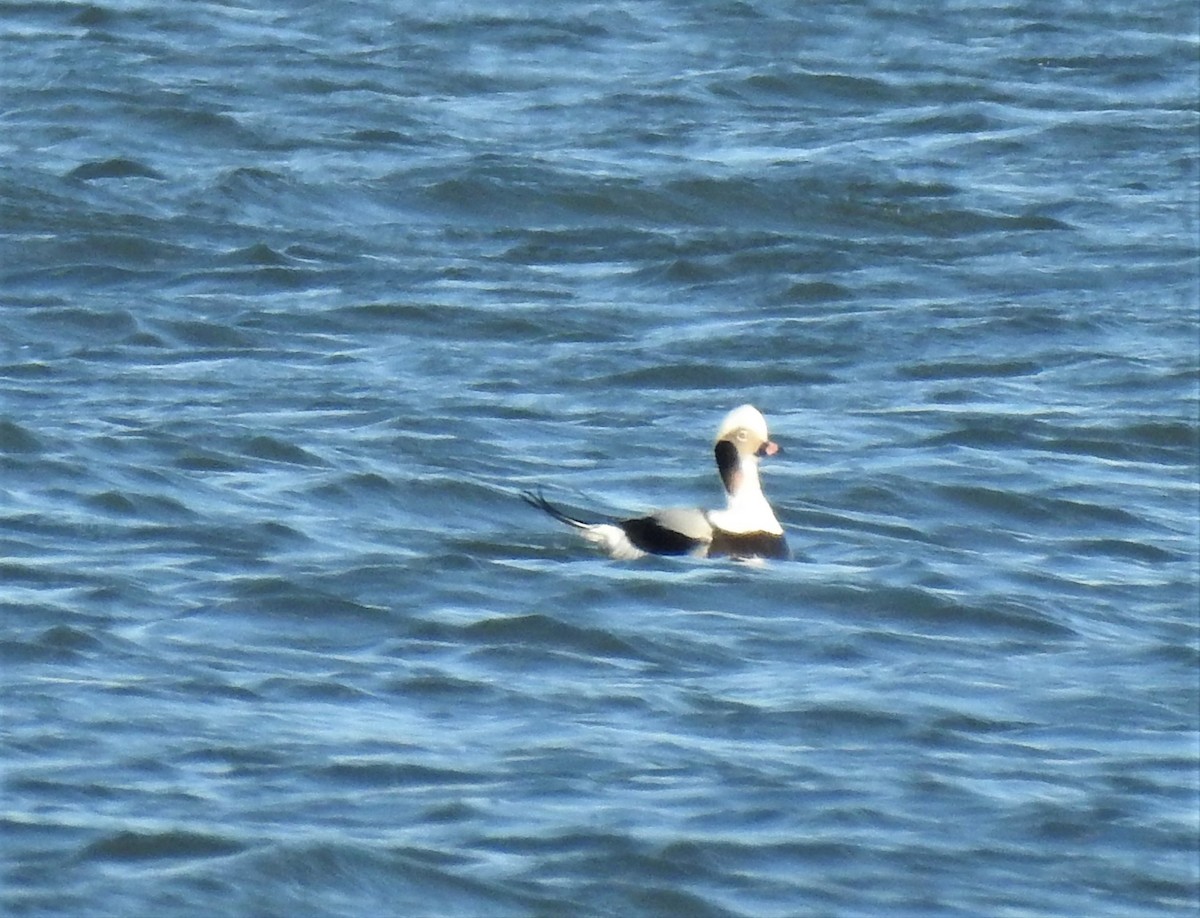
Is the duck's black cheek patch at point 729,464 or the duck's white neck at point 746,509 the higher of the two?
the duck's black cheek patch at point 729,464

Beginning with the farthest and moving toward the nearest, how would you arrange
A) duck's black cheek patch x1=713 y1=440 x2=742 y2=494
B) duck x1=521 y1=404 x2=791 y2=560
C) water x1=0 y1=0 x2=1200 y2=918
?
duck's black cheek patch x1=713 y1=440 x2=742 y2=494, duck x1=521 y1=404 x2=791 y2=560, water x1=0 y1=0 x2=1200 y2=918

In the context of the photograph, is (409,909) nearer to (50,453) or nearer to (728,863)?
(728,863)

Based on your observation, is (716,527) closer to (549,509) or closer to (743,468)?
(743,468)

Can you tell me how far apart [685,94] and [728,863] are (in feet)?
36.2

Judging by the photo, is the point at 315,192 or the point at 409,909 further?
the point at 315,192

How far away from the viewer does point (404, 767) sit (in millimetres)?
7195

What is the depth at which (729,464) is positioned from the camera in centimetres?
1023

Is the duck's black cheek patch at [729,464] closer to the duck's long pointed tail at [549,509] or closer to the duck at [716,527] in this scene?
the duck at [716,527]

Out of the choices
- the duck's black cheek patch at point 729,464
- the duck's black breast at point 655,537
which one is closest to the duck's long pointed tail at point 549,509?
the duck's black breast at point 655,537

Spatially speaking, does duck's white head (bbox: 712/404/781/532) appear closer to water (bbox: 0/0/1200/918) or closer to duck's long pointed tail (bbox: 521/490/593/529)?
water (bbox: 0/0/1200/918)

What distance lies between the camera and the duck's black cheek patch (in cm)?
1018

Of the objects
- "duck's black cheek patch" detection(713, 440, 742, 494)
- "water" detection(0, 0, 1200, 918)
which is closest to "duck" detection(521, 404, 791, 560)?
"duck's black cheek patch" detection(713, 440, 742, 494)

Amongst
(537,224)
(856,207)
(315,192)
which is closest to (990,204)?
(856,207)

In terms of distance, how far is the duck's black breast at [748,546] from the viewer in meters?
9.84
